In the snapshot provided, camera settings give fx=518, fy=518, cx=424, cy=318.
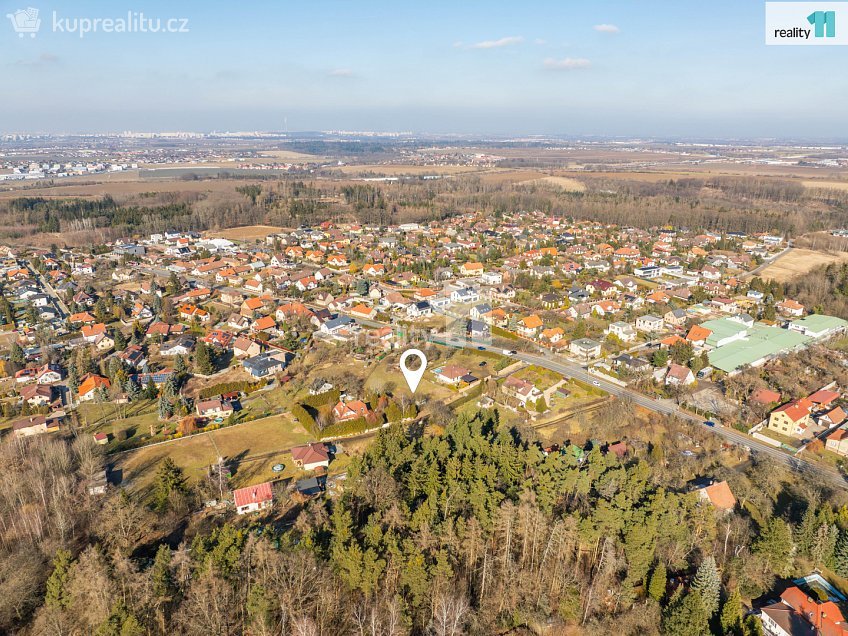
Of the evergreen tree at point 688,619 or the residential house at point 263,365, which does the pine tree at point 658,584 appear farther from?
the residential house at point 263,365

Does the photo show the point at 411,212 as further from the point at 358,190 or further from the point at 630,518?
the point at 630,518

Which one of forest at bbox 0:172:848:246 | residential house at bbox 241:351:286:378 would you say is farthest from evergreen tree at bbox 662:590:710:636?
forest at bbox 0:172:848:246

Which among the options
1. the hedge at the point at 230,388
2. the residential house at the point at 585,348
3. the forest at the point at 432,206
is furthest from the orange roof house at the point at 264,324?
the forest at the point at 432,206

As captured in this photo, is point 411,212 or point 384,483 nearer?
point 384,483

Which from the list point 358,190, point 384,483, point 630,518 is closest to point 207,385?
point 384,483

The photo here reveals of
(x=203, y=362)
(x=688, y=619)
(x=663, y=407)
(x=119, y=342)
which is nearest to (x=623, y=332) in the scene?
(x=663, y=407)

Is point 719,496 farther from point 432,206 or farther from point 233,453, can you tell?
point 432,206

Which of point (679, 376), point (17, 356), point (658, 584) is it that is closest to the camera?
point (658, 584)

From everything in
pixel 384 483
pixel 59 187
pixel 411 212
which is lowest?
pixel 384 483
